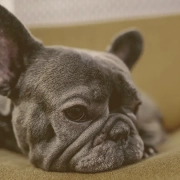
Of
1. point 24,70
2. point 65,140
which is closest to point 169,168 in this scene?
point 65,140

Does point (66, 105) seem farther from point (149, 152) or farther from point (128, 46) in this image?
point (128, 46)

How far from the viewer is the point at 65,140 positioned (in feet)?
3.66

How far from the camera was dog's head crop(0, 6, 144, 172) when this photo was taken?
1.11 m

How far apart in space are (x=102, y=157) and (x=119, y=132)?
0.09 metres

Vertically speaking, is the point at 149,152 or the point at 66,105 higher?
the point at 66,105

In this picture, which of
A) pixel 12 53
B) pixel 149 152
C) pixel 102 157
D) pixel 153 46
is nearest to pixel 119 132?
pixel 102 157

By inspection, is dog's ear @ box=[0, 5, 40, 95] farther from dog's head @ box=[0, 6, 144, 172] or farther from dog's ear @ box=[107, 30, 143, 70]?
dog's ear @ box=[107, 30, 143, 70]

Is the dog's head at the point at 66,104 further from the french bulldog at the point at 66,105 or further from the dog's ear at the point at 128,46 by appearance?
the dog's ear at the point at 128,46

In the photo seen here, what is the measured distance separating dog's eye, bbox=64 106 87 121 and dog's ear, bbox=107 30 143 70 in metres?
0.47

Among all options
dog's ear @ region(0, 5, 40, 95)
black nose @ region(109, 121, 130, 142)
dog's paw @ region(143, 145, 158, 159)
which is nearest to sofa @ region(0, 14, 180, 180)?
dog's paw @ region(143, 145, 158, 159)

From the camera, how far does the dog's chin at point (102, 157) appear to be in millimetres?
1088

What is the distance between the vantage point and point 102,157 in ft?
3.59

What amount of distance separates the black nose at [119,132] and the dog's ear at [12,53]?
13.7 inches

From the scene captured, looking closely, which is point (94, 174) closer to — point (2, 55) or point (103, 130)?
point (103, 130)
